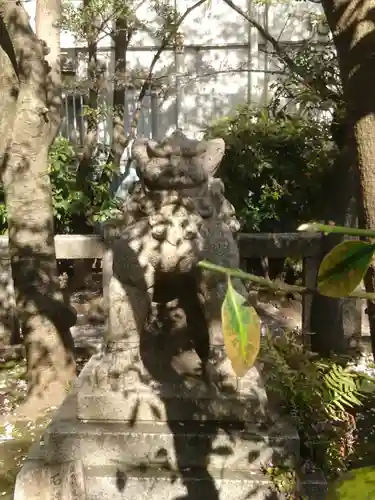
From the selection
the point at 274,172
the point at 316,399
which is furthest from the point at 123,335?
the point at 274,172

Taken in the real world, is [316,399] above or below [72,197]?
below

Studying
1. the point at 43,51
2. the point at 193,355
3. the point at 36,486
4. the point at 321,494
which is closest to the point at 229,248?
the point at 193,355

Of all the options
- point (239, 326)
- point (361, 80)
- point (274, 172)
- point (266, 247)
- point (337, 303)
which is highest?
point (274, 172)

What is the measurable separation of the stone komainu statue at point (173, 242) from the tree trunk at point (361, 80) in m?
0.59

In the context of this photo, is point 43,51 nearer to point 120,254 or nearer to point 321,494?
point 120,254

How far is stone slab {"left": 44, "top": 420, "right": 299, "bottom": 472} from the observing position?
2.36 metres

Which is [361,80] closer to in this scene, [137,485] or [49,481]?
[137,485]

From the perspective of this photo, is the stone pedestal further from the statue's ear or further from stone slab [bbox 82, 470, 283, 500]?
the statue's ear

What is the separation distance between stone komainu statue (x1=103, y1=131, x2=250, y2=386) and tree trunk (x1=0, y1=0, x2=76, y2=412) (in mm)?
1380

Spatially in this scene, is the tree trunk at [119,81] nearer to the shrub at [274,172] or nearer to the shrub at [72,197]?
the shrub at [72,197]

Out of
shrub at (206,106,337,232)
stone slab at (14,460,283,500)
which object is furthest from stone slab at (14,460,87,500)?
shrub at (206,106,337,232)

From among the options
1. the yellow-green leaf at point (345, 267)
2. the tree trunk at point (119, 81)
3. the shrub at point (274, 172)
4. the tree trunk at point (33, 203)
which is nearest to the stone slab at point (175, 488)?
the tree trunk at point (33, 203)

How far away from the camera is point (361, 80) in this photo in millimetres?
2139

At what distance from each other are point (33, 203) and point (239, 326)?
325 centimetres
